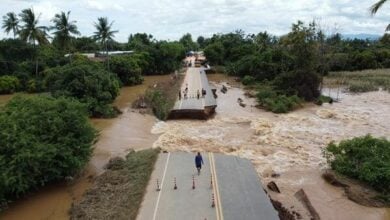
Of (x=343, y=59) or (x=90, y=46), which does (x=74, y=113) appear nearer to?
(x=343, y=59)

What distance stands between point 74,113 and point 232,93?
3643 cm

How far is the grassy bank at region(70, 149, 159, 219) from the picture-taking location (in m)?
16.5

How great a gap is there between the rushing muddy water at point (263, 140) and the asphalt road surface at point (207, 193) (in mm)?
2681

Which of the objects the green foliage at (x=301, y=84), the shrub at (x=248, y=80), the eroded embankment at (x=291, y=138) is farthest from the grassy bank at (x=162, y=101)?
the shrub at (x=248, y=80)

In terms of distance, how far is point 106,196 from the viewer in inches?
734

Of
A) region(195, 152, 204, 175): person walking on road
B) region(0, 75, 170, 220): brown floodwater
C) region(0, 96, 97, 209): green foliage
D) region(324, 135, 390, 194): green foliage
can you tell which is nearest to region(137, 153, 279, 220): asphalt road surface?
region(195, 152, 204, 175): person walking on road

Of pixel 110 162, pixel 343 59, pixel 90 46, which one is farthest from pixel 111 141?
pixel 90 46

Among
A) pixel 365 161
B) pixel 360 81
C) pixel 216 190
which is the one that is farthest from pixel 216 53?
pixel 216 190

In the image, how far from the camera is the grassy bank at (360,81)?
57884mm

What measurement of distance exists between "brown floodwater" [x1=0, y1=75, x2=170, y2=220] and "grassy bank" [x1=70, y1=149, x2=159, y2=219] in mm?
909

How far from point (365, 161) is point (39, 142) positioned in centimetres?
1857

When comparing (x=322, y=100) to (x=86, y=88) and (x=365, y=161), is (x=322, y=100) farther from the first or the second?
(x=86, y=88)

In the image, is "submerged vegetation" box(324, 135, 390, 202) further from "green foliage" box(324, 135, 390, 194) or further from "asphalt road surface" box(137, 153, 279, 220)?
"asphalt road surface" box(137, 153, 279, 220)

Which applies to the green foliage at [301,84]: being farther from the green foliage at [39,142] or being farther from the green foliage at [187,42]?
the green foliage at [187,42]
